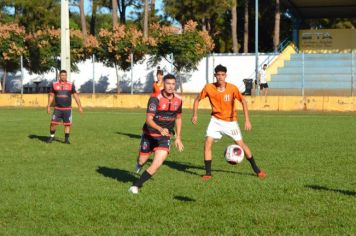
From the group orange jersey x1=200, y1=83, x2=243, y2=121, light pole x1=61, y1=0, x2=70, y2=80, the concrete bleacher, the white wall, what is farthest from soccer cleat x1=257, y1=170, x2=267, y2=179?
the white wall

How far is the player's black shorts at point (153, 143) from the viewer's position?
29.9ft

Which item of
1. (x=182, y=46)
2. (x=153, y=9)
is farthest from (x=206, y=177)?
(x=153, y=9)

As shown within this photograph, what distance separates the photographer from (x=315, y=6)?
151 feet

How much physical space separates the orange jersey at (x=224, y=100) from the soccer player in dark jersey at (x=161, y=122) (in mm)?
1309

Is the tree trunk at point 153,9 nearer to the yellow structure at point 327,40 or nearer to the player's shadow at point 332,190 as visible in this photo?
the yellow structure at point 327,40


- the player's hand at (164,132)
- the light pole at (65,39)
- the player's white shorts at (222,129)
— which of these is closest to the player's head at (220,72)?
the player's white shorts at (222,129)

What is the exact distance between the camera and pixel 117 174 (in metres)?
10.8

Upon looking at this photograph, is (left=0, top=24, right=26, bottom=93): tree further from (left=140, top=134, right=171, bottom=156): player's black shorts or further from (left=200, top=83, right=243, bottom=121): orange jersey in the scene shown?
(left=140, top=134, right=171, bottom=156): player's black shorts

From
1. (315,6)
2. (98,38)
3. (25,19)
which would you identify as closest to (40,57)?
(98,38)

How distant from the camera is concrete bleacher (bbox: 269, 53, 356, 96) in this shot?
37594 millimetres

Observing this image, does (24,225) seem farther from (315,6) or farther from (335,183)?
(315,6)

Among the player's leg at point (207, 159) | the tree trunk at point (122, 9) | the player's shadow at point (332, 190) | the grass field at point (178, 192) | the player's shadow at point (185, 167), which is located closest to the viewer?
the grass field at point (178, 192)

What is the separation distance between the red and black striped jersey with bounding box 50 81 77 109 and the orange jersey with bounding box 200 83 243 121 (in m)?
6.75

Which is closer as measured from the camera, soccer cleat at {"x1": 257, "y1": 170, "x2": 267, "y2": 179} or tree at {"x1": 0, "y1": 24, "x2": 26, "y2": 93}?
soccer cleat at {"x1": 257, "y1": 170, "x2": 267, "y2": 179}
